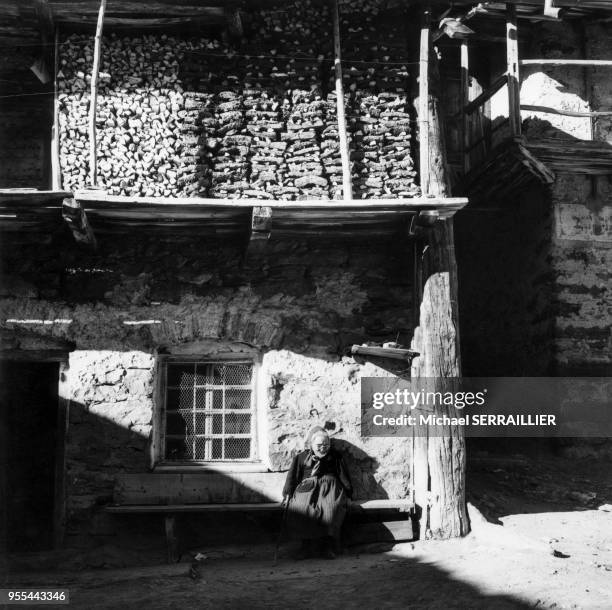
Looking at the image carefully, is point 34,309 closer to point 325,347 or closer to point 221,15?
point 325,347

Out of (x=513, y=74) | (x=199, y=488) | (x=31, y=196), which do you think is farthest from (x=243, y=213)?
(x=513, y=74)

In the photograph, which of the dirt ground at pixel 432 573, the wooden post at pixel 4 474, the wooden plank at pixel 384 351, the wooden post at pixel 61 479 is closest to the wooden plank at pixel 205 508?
the dirt ground at pixel 432 573

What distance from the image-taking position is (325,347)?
8219 mm

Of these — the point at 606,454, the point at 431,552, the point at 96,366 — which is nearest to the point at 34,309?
the point at 96,366

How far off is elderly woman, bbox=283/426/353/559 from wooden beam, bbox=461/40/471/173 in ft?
14.5

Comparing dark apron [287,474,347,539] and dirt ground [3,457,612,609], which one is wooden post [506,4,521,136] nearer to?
dirt ground [3,457,612,609]

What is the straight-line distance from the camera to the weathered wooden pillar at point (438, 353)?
7.79 metres

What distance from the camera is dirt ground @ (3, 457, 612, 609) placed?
A: 6375mm

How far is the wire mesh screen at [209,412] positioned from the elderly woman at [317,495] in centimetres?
63

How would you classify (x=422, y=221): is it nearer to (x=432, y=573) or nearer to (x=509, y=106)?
(x=509, y=106)

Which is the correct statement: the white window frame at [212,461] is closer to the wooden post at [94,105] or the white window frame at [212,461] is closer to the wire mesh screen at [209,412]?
the wire mesh screen at [209,412]

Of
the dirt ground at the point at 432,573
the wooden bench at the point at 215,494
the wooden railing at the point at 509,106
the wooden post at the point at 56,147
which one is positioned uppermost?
the wooden railing at the point at 509,106

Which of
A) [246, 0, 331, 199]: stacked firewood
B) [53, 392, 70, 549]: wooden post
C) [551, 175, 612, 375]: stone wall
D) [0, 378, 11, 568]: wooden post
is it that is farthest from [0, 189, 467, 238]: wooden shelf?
[551, 175, 612, 375]: stone wall

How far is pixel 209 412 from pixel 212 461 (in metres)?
0.45
